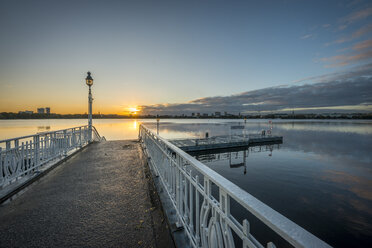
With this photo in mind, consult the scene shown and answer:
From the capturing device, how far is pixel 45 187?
4637 mm

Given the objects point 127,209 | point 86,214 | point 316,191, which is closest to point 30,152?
point 86,214

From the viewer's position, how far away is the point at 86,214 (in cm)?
336

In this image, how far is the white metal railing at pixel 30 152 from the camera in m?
4.61

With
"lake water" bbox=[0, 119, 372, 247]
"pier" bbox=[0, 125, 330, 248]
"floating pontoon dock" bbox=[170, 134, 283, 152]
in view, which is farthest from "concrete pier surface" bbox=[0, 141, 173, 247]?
"floating pontoon dock" bbox=[170, 134, 283, 152]

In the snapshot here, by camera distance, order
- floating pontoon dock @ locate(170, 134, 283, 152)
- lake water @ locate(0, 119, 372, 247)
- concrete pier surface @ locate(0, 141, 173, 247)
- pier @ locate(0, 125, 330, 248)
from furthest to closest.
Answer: floating pontoon dock @ locate(170, 134, 283, 152) → lake water @ locate(0, 119, 372, 247) → concrete pier surface @ locate(0, 141, 173, 247) → pier @ locate(0, 125, 330, 248)

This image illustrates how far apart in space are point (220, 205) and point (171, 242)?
1.54 metres

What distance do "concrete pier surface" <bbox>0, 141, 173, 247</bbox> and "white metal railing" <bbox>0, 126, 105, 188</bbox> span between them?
25.6 inches

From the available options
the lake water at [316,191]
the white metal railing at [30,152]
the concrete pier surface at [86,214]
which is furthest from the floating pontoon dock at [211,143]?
the concrete pier surface at [86,214]

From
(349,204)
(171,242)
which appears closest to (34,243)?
(171,242)

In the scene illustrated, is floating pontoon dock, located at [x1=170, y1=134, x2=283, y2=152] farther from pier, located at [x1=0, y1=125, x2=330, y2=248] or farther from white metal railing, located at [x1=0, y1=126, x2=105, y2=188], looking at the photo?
pier, located at [x1=0, y1=125, x2=330, y2=248]

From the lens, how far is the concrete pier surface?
2680mm

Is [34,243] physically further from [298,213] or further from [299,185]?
[299,185]

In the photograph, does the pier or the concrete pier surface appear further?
the concrete pier surface

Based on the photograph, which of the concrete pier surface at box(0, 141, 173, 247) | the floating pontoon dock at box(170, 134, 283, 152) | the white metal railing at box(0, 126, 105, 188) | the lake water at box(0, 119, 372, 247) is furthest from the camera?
the floating pontoon dock at box(170, 134, 283, 152)
